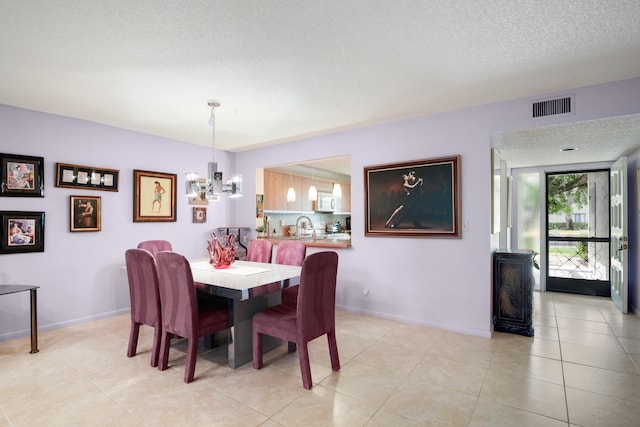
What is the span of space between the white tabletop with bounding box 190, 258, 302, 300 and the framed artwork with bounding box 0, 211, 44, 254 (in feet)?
5.73

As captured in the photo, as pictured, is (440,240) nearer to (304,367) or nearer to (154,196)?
(304,367)

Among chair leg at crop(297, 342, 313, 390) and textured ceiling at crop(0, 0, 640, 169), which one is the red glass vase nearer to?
chair leg at crop(297, 342, 313, 390)

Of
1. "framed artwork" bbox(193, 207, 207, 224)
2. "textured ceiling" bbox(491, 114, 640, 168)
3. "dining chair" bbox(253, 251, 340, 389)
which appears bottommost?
"dining chair" bbox(253, 251, 340, 389)

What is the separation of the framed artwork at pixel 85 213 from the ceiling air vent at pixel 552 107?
5.08 meters

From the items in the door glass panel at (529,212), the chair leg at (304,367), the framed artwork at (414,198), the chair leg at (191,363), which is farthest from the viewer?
the door glass panel at (529,212)

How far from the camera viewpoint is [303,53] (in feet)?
7.93

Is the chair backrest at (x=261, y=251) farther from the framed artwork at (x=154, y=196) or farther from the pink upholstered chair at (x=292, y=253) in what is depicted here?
the framed artwork at (x=154, y=196)

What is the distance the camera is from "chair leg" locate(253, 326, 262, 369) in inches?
108

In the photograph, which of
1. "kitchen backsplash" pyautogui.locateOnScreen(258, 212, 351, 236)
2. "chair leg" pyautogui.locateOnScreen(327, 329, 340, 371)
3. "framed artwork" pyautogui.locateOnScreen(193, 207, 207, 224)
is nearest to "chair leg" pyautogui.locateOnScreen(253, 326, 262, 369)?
"chair leg" pyautogui.locateOnScreen(327, 329, 340, 371)

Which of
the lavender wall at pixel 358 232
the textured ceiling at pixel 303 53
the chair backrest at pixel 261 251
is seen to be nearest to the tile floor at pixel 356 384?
the lavender wall at pixel 358 232

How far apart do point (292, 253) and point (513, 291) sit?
8.22ft

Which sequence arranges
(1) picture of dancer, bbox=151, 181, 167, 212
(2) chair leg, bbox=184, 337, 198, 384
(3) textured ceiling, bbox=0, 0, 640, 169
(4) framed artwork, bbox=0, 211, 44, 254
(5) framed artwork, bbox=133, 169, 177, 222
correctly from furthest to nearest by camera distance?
(1) picture of dancer, bbox=151, 181, 167, 212 → (5) framed artwork, bbox=133, 169, 177, 222 → (4) framed artwork, bbox=0, 211, 44, 254 → (2) chair leg, bbox=184, 337, 198, 384 → (3) textured ceiling, bbox=0, 0, 640, 169

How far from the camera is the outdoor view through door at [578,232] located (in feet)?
17.3

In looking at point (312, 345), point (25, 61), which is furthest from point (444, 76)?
point (25, 61)
